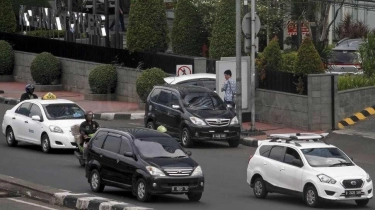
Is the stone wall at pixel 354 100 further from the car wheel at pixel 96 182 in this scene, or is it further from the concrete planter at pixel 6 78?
the concrete planter at pixel 6 78

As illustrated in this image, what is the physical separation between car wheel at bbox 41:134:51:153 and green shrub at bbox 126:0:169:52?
1193 centimetres

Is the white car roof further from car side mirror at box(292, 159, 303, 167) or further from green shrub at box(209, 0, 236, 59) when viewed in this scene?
car side mirror at box(292, 159, 303, 167)

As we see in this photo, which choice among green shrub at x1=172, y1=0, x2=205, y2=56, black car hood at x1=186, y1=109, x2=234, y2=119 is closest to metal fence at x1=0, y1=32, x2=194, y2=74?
green shrub at x1=172, y1=0, x2=205, y2=56

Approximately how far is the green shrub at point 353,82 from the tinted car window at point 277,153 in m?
13.2

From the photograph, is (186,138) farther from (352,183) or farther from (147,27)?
(147,27)

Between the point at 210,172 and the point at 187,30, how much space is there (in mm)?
15853

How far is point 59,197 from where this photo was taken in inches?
773

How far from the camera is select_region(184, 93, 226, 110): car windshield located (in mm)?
29984

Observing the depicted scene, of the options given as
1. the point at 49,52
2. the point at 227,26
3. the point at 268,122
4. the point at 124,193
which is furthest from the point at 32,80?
the point at 124,193

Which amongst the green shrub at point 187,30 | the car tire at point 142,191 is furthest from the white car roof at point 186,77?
the car tire at point 142,191

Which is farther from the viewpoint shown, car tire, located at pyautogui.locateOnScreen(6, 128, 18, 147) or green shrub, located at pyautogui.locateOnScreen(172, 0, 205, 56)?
green shrub, located at pyautogui.locateOnScreen(172, 0, 205, 56)

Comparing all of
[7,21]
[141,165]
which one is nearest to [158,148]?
[141,165]

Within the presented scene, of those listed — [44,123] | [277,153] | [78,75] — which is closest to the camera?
[277,153]

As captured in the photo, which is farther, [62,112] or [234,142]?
[234,142]
